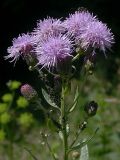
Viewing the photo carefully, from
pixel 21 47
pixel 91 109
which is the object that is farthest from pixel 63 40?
pixel 91 109

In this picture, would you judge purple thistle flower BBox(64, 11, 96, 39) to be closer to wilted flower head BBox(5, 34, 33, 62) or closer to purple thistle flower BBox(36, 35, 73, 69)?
purple thistle flower BBox(36, 35, 73, 69)

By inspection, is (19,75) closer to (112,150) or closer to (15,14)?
(15,14)

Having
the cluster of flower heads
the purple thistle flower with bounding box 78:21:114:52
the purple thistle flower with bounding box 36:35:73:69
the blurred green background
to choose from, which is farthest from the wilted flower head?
the blurred green background

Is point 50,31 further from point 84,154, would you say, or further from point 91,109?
point 84,154

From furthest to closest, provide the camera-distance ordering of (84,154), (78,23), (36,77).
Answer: (36,77)
(84,154)
(78,23)

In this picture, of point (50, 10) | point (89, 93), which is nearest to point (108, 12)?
point (50, 10)

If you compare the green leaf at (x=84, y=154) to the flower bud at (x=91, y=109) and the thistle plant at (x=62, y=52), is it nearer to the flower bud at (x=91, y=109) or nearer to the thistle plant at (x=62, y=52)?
the thistle plant at (x=62, y=52)

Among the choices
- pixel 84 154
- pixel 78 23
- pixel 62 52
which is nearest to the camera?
pixel 62 52

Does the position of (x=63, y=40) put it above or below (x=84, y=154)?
above
